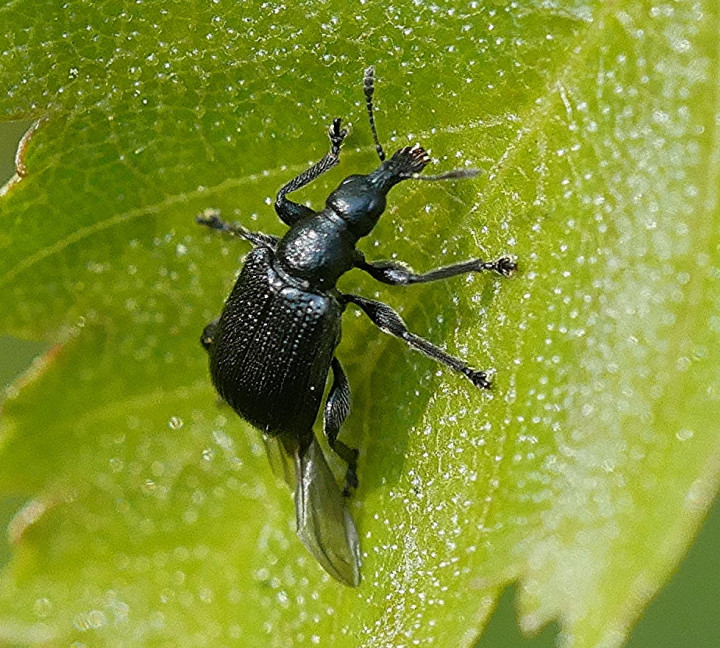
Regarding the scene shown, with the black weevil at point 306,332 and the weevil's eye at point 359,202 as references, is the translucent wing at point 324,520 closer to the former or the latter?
the black weevil at point 306,332

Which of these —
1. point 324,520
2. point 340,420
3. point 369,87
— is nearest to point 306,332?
point 340,420

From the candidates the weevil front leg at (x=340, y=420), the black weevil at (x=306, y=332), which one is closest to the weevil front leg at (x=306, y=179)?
the black weevil at (x=306, y=332)

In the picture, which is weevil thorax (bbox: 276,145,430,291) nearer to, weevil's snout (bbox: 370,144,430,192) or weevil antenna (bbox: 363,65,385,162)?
weevil's snout (bbox: 370,144,430,192)

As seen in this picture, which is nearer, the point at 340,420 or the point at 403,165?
the point at 403,165

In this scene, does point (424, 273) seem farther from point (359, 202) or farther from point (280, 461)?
point (280, 461)

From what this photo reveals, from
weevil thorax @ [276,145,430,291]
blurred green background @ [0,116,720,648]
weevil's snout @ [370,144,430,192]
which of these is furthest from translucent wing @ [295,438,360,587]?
blurred green background @ [0,116,720,648]

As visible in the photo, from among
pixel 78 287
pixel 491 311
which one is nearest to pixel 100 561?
pixel 78 287
